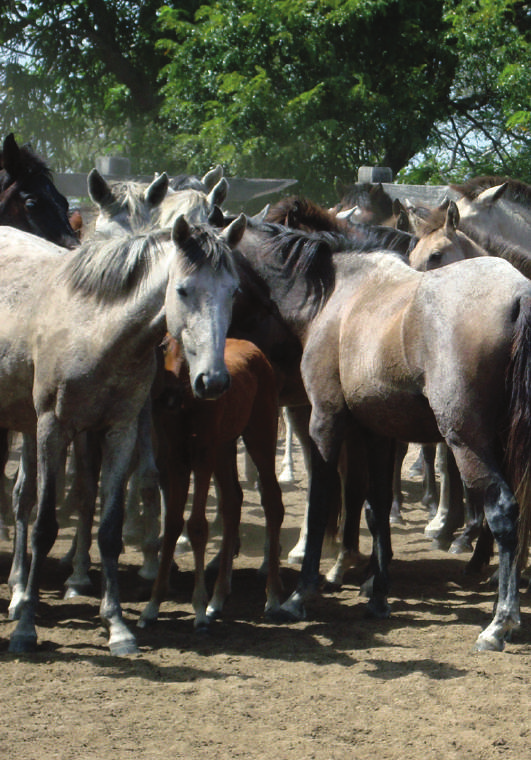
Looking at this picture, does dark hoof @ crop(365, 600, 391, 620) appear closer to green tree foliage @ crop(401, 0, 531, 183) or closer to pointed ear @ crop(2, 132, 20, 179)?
pointed ear @ crop(2, 132, 20, 179)

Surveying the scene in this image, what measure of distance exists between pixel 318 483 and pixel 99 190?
224 centimetres

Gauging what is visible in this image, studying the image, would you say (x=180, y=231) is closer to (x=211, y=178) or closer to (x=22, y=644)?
(x=22, y=644)

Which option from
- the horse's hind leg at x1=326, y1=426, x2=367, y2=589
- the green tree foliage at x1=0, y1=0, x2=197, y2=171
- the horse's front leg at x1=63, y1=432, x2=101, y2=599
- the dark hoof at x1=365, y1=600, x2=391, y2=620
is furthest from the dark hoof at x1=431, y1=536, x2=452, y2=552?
the green tree foliage at x1=0, y1=0, x2=197, y2=171

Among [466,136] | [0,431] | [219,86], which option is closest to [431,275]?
[0,431]

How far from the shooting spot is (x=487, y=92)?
15461mm

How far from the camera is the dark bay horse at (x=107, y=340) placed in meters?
4.25

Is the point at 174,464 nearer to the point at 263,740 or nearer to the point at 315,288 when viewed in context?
the point at 315,288

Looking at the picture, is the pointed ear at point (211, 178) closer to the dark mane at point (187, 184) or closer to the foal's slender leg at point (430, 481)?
the dark mane at point (187, 184)

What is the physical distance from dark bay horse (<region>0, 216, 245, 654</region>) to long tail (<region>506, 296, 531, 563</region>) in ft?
4.38

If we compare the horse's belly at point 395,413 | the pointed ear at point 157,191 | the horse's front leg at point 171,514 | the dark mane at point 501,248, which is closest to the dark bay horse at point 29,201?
the pointed ear at point 157,191

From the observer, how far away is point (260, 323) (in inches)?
249

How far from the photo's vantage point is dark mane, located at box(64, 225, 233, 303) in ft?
14.2

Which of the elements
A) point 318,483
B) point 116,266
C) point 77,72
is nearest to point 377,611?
point 318,483

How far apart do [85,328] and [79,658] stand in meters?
1.53
